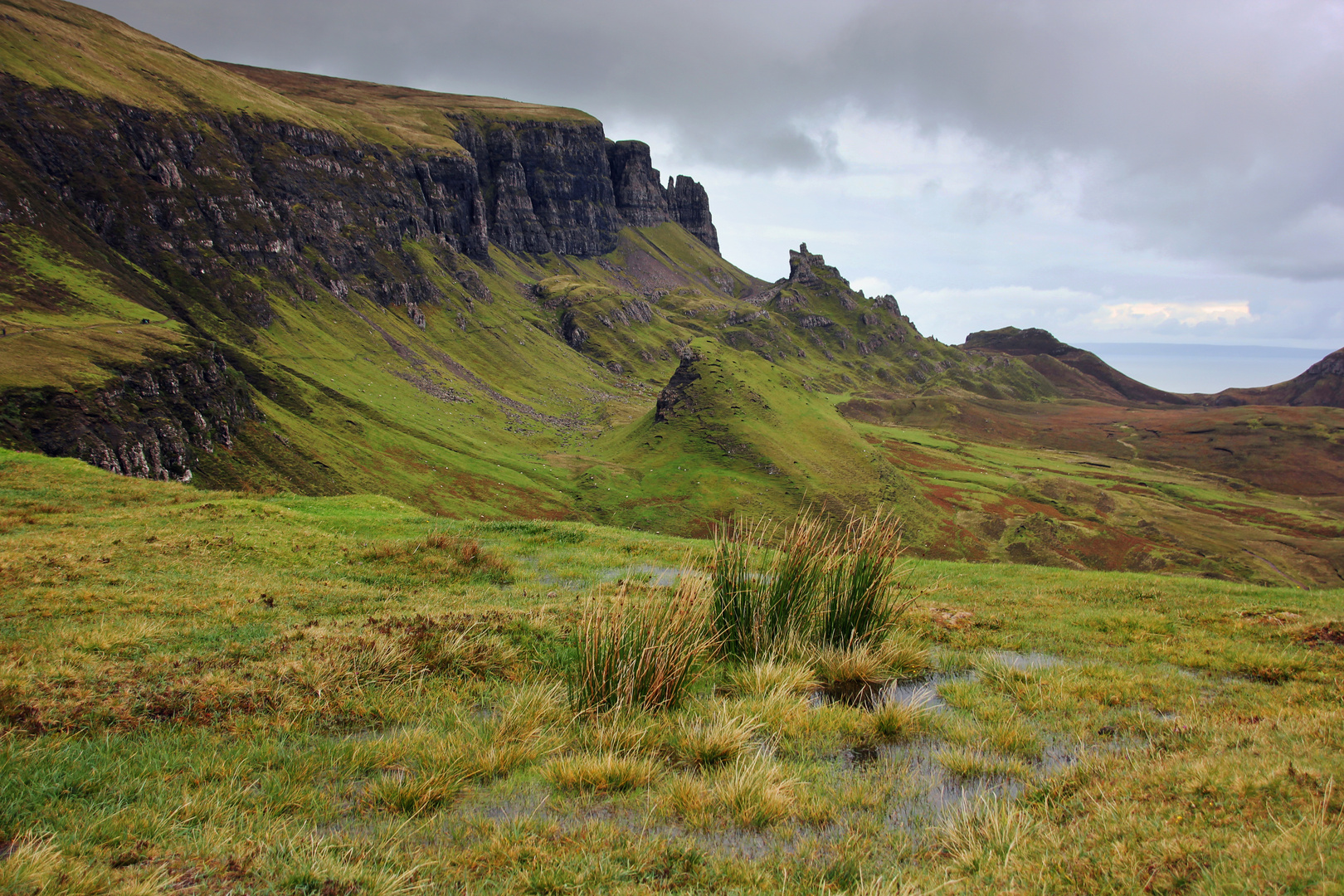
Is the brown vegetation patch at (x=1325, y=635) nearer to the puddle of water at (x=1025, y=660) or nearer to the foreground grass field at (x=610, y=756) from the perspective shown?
→ the foreground grass field at (x=610, y=756)

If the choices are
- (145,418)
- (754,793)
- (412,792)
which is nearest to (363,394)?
(145,418)

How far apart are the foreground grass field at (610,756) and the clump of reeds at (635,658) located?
307 mm

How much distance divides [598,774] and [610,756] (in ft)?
0.84

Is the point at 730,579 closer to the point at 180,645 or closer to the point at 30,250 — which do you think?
the point at 180,645

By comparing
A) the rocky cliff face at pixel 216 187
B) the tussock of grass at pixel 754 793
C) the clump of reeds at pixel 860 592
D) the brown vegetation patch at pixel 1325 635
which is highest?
the rocky cliff face at pixel 216 187

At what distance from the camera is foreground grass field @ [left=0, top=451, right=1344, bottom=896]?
16.0ft

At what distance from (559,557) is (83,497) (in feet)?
61.5

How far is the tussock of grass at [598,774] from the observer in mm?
6504

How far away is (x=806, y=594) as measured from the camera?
11.4 meters

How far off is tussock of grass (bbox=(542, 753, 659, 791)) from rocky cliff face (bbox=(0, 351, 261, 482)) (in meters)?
56.7

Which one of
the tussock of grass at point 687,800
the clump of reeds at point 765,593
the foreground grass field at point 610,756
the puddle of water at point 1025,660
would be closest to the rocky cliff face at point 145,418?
the foreground grass field at point 610,756

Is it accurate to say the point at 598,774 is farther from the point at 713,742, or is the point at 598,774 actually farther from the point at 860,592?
the point at 860,592

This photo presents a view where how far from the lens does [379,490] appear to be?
223 ft

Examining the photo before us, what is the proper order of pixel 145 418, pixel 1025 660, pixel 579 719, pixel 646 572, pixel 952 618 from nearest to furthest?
pixel 579 719
pixel 1025 660
pixel 952 618
pixel 646 572
pixel 145 418
